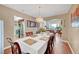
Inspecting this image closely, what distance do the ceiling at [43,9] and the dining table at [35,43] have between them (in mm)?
442

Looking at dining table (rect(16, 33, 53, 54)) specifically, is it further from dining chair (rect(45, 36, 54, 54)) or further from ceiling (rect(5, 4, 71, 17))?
ceiling (rect(5, 4, 71, 17))

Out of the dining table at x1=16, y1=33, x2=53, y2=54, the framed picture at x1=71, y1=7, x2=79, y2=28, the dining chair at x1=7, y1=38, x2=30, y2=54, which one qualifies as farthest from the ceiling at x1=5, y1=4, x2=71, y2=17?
the dining chair at x1=7, y1=38, x2=30, y2=54

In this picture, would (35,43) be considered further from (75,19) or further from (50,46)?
(75,19)

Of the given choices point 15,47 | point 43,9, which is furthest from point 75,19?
point 15,47

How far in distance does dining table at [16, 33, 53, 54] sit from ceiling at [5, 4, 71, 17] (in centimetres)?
44

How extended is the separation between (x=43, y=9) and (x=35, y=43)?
71cm

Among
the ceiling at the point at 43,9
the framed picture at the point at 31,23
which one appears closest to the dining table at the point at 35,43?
the framed picture at the point at 31,23

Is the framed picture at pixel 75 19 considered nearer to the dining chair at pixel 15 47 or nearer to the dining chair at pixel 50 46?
the dining chair at pixel 50 46

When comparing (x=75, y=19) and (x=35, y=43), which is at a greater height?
(x=75, y=19)

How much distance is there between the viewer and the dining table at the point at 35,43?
7.23 feet

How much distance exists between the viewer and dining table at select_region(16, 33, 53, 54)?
2205 mm

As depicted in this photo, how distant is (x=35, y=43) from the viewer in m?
2.29
